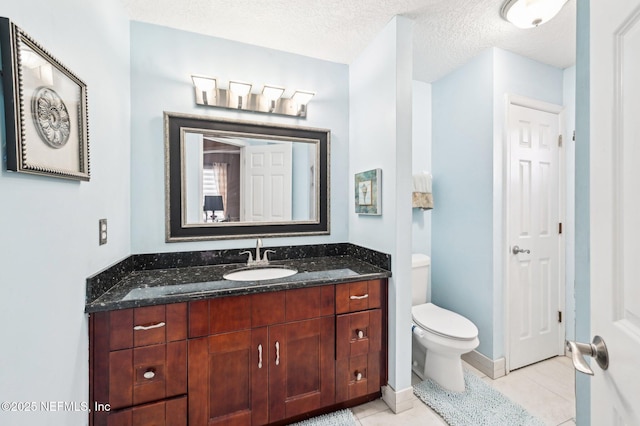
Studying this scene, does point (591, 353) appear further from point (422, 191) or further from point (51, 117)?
point (422, 191)

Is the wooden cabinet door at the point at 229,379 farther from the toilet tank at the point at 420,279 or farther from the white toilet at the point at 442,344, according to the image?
the toilet tank at the point at 420,279

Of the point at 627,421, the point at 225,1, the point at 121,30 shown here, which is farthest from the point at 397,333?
the point at 121,30

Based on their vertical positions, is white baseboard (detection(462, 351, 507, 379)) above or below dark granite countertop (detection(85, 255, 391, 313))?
below

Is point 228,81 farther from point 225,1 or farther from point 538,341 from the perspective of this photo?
point 538,341

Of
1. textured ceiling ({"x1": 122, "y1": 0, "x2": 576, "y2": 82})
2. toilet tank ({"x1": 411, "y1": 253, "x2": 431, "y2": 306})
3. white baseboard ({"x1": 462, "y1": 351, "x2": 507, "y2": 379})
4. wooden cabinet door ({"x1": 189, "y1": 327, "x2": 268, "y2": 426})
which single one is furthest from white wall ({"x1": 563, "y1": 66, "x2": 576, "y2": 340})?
wooden cabinet door ({"x1": 189, "y1": 327, "x2": 268, "y2": 426})

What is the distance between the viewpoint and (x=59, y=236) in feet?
3.24

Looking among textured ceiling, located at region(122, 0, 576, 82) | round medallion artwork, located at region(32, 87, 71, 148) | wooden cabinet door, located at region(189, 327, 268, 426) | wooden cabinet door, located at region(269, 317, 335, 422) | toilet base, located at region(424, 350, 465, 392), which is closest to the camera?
round medallion artwork, located at region(32, 87, 71, 148)

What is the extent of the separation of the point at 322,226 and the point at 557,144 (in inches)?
81.6

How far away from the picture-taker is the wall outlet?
130 centimetres

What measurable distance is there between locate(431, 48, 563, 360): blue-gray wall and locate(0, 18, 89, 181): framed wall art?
2472mm

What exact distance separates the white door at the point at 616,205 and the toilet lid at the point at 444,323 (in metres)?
1.24

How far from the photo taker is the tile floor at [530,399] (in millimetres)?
1607

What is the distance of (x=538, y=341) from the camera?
219 centimetres

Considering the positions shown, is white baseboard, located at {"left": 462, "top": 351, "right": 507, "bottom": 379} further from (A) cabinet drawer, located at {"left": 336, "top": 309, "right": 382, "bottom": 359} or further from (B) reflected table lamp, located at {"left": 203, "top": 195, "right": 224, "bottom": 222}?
(B) reflected table lamp, located at {"left": 203, "top": 195, "right": 224, "bottom": 222}
